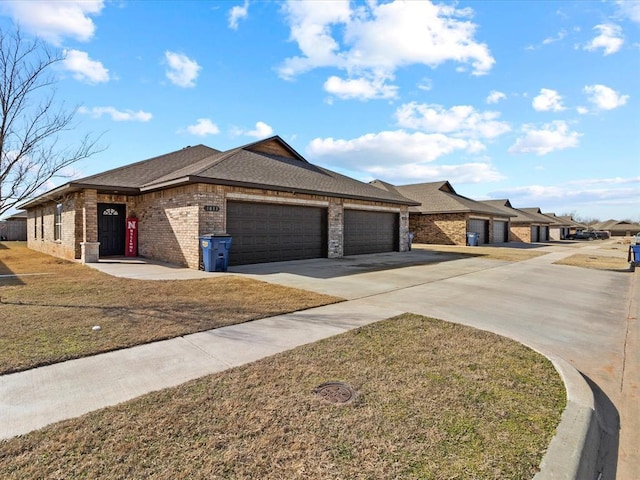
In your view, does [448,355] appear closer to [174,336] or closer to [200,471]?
[200,471]

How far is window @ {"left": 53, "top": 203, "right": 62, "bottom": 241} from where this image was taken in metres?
16.8

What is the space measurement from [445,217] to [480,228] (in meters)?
4.61

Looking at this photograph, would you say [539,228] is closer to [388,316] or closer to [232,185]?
[232,185]

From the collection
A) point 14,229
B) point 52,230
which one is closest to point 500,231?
point 52,230

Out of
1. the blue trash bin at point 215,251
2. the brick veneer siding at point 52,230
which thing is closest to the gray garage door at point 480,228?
the blue trash bin at point 215,251

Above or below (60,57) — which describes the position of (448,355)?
below

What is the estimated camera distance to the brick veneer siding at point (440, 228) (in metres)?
28.9

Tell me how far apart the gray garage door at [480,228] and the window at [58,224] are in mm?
28566

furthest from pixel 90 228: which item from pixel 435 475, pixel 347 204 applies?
pixel 435 475

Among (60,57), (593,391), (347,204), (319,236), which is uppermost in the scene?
(60,57)

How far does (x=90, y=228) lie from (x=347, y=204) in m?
11.1

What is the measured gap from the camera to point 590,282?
36.4 feet

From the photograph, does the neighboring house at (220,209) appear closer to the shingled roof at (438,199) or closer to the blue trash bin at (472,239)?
the blue trash bin at (472,239)

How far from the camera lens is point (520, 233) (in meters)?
43.1
